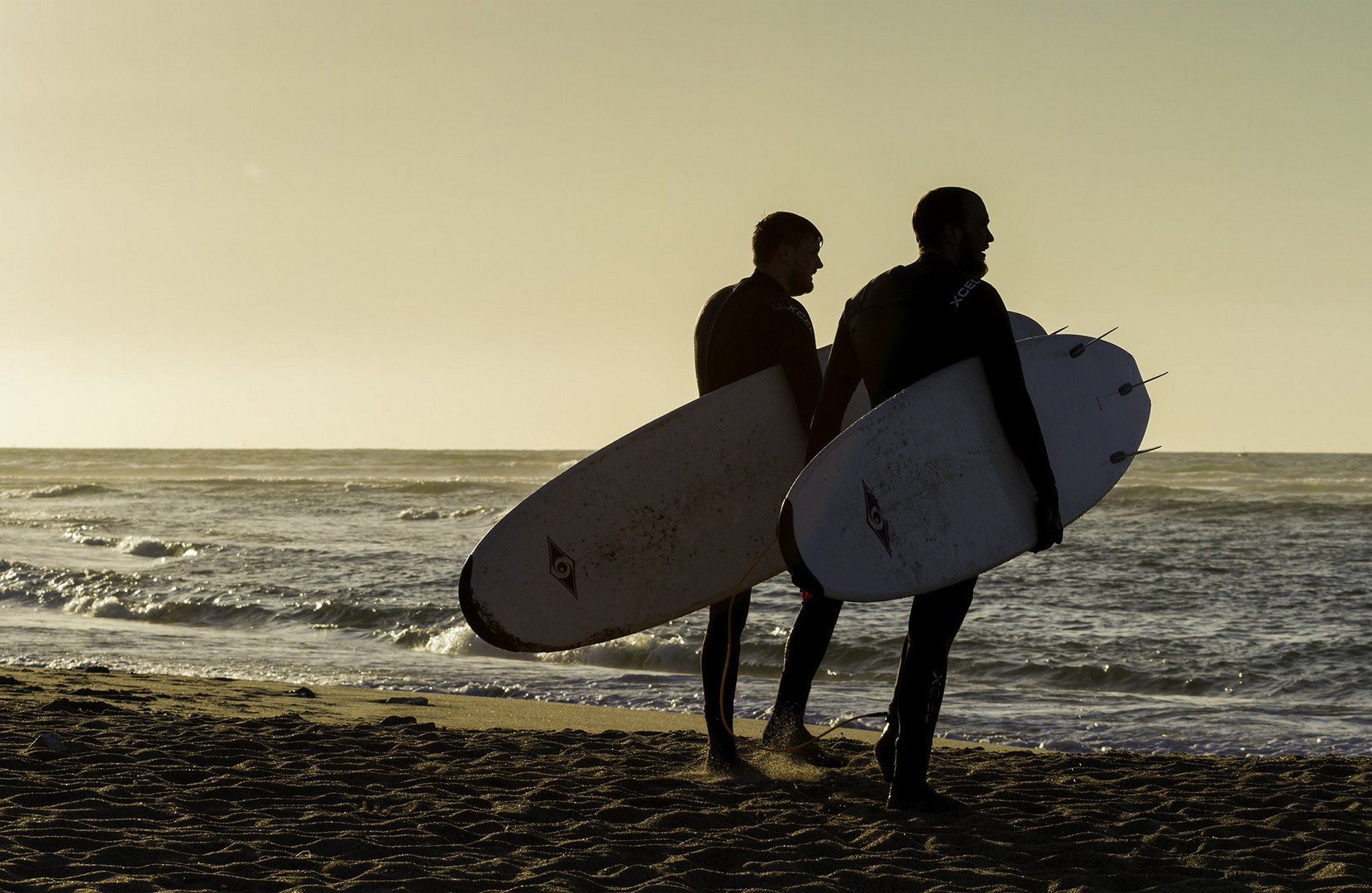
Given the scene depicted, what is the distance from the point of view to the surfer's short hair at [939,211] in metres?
2.91

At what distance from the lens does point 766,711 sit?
5.54 m

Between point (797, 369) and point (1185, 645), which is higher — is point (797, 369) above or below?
above

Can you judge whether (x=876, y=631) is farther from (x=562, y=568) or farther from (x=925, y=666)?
(x=925, y=666)

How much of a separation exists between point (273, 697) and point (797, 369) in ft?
11.5

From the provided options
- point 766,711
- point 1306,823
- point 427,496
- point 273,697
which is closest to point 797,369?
point 1306,823

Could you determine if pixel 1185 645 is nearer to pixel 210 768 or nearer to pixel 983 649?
pixel 983 649

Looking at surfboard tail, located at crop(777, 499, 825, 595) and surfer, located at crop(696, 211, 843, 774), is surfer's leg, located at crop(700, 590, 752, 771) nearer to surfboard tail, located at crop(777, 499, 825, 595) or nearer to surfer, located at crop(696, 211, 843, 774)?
surfer, located at crop(696, 211, 843, 774)

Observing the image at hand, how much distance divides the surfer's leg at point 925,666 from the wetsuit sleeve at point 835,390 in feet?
1.72

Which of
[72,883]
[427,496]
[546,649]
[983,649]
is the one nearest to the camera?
[72,883]

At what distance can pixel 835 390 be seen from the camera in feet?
10.2

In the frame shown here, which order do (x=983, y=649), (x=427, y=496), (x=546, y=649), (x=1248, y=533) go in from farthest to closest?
(x=427, y=496), (x=1248, y=533), (x=983, y=649), (x=546, y=649)

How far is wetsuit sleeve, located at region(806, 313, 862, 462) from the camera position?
3043mm

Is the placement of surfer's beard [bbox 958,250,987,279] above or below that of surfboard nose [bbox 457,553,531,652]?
above

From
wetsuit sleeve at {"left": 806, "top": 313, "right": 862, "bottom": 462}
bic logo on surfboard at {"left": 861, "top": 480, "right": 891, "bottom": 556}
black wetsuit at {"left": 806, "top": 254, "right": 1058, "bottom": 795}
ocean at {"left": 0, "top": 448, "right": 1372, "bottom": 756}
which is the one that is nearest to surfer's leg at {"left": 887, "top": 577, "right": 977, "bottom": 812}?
black wetsuit at {"left": 806, "top": 254, "right": 1058, "bottom": 795}
